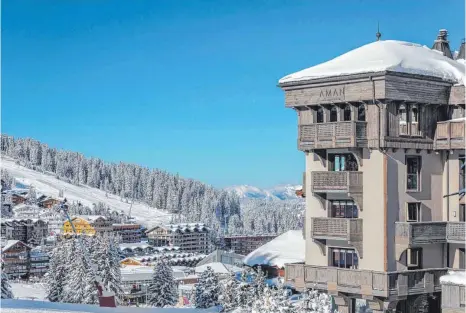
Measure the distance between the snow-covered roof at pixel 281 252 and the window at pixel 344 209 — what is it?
15.4 meters

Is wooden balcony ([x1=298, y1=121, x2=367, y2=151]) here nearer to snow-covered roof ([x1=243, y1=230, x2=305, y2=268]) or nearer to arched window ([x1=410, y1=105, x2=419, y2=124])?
arched window ([x1=410, y1=105, x2=419, y2=124])

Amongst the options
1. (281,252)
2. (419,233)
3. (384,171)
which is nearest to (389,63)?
(384,171)

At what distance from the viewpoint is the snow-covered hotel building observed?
2267 centimetres

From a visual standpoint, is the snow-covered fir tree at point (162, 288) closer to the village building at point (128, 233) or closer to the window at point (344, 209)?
the window at point (344, 209)

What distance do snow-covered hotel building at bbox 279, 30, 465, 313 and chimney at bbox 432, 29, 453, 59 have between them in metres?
1.85

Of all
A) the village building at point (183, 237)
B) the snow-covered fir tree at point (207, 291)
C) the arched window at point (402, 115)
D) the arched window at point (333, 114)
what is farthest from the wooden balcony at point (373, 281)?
the village building at point (183, 237)

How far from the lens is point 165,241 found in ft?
633

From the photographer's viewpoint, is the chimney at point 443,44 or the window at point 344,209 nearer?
the window at point 344,209

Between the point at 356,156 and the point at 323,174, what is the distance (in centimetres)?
125

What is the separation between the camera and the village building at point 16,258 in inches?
5064

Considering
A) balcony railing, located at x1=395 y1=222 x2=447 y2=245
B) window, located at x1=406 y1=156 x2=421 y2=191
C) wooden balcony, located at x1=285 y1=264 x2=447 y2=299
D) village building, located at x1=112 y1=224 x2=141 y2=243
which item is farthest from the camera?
village building, located at x1=112 y1=224 x2=141 y2=243

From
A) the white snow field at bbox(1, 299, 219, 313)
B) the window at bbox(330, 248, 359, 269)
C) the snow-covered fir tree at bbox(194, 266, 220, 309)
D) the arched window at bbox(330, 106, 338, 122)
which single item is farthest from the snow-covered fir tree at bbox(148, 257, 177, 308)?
the white snow field at bbox(1, 299, 219, 313)

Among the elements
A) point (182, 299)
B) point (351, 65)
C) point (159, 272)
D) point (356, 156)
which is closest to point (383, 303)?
point (356, 156)

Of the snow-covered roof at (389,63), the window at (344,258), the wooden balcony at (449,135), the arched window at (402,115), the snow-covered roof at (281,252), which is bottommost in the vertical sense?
the snow-covered roof at (281,252)
